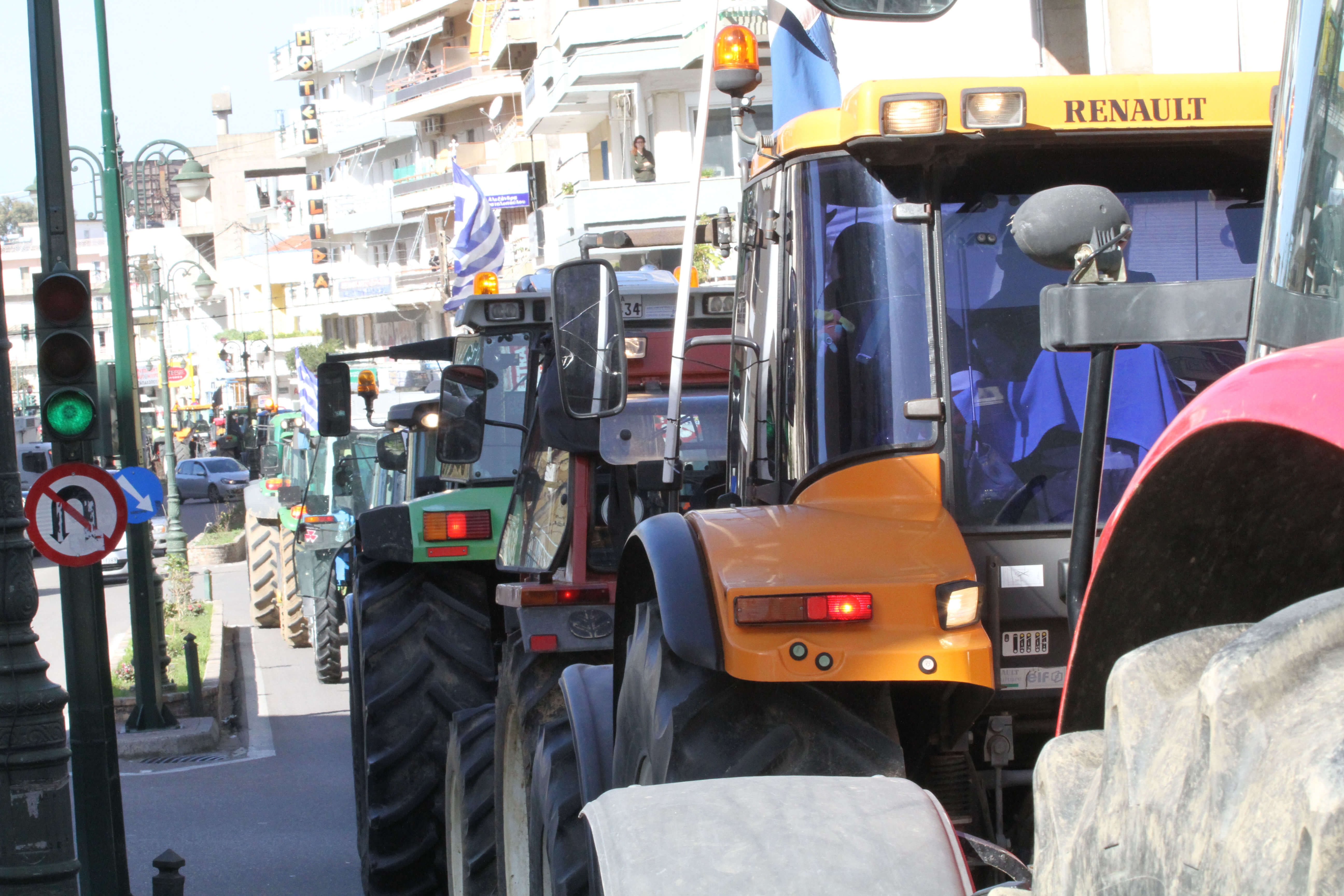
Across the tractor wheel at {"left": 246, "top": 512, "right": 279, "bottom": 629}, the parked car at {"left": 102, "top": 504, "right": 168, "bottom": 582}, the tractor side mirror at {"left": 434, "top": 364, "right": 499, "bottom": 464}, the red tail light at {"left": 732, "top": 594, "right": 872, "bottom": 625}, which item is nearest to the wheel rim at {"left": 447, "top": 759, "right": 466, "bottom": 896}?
the tractor side mirror at {"left": 434, "top": 364, "right": 499, "bottom": 464}

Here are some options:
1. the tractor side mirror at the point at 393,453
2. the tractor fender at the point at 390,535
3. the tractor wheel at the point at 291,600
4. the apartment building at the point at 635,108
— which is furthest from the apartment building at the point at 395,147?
the tractor fender at the point at 390,535

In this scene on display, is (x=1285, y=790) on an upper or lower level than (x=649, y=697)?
upper

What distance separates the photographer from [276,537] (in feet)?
60.5

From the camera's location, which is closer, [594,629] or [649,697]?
[649,697]

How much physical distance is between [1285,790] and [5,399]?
6144 mm

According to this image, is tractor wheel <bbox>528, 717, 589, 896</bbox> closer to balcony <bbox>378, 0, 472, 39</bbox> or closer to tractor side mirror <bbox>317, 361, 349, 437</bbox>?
tractor side mirror <bbox>317, 361, 349, 437</bbox>

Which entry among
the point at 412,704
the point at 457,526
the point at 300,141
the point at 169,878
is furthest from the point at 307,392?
the point at 300,141

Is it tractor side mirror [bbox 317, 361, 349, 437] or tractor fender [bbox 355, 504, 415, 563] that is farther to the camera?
tractor side mirror [bbox 317, 361, 349, 437]

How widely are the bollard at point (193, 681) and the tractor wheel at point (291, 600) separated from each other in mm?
3168

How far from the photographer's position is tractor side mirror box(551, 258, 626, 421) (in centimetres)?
379

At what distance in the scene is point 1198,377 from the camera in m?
2.94

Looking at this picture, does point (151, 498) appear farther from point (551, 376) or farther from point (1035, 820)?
point (1035, 820)

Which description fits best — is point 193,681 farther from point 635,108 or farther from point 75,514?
point 635,108

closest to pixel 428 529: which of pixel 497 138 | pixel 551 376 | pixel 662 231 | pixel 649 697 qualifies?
pixel 551 376
